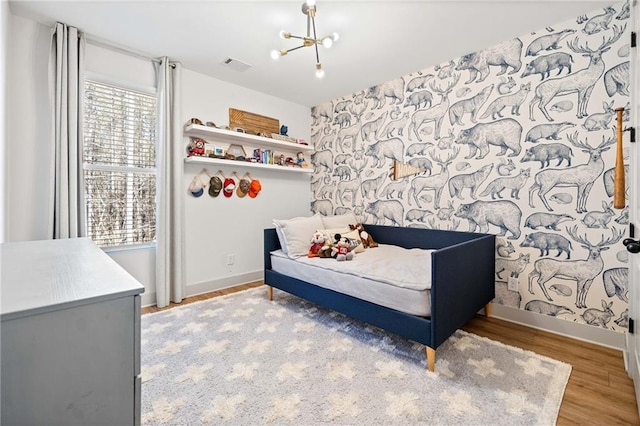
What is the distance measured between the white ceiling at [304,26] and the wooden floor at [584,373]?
2.41m

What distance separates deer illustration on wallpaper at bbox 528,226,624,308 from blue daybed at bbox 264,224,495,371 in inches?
14.2

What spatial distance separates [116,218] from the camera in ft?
8.95

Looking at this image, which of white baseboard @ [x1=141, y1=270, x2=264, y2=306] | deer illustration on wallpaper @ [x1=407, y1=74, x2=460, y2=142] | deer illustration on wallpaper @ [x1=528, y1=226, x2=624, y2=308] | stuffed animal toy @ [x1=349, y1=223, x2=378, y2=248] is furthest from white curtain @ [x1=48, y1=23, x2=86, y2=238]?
deer illustration on wallpaper @ [x1=528, y1=226, x2=624, y2=308]

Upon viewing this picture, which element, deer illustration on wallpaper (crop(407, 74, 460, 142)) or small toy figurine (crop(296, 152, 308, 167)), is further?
small toy figurine (crop(296, 152, 308, 167))

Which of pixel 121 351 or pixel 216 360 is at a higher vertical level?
pixel 121 351

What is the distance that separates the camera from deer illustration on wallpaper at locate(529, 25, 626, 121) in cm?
209

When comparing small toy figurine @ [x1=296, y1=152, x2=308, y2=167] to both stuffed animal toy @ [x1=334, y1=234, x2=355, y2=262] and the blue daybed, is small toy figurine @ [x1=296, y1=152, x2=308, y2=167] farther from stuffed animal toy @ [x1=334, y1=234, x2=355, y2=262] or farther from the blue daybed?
stuffed animal toy @ [x1=334, y1=234, x2=355, y2=262]

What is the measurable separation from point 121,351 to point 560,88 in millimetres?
3110

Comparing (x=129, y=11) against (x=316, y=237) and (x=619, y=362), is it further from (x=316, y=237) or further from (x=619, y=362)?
(x=619, y=362)

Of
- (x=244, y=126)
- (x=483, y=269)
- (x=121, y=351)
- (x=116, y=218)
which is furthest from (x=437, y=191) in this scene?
(x=116, y=218)

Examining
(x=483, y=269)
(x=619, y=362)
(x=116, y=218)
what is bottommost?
(x=619, y=362)

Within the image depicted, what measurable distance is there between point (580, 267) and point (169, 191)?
3.58m

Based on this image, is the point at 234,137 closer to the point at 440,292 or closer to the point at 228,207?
the point at 228,207

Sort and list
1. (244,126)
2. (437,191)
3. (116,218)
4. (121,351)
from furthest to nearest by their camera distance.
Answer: (244,126) < (437,191) < (116,218) < (121,351)
